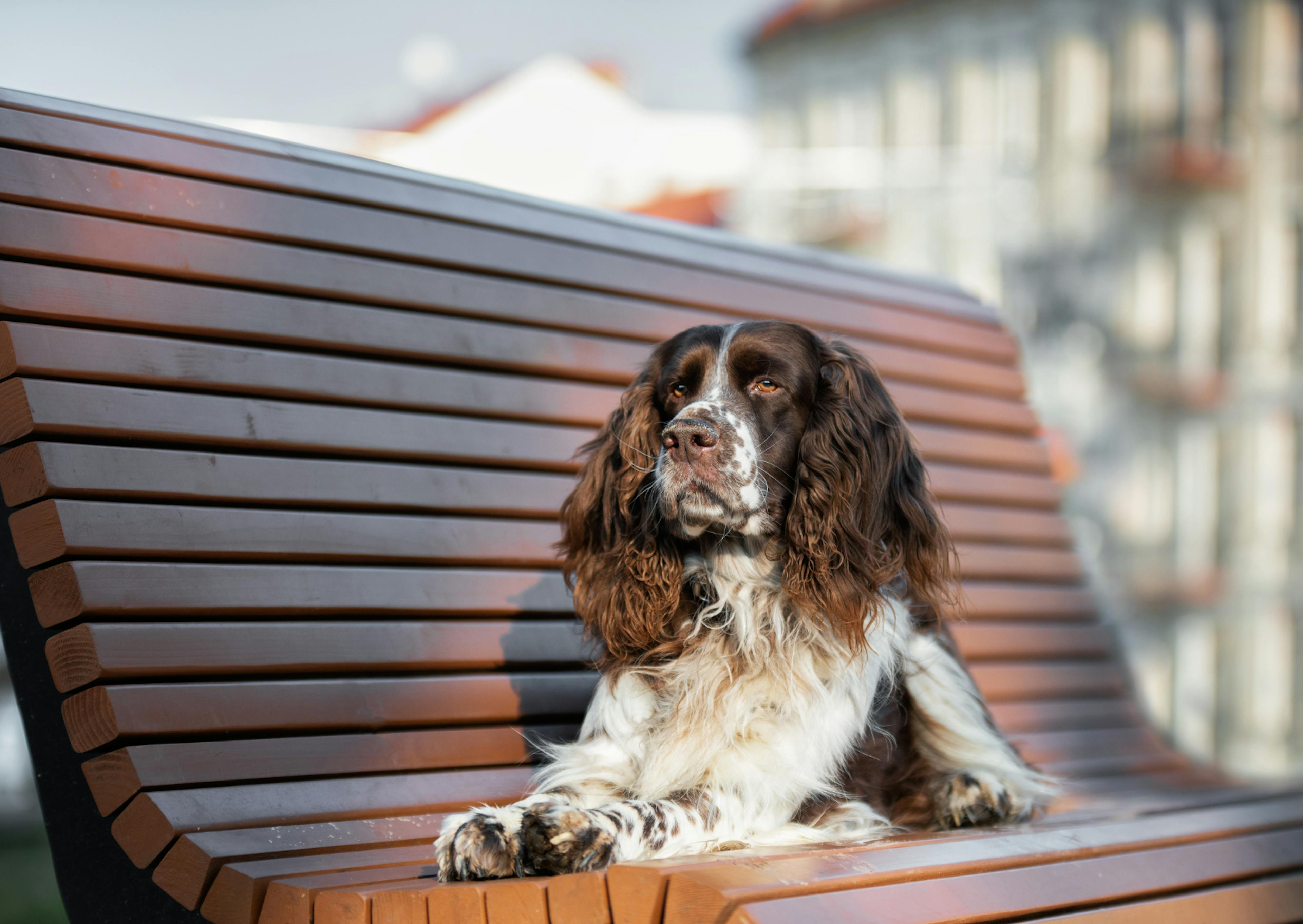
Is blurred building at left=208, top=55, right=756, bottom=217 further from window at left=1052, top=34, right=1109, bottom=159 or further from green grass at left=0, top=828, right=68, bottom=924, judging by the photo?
green grass at left=0, top=828, right=68, bottom=924

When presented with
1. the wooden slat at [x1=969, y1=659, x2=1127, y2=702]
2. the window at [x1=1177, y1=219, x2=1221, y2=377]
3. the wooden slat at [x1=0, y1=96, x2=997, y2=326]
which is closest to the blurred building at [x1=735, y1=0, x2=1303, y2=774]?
the window at [x1=1177, y1=219, x2=1221, y2=377]

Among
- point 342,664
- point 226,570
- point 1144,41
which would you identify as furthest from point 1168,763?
point 1144,41

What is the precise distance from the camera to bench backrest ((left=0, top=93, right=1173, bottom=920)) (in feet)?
8.09

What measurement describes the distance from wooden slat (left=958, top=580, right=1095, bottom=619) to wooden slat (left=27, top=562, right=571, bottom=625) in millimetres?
1497

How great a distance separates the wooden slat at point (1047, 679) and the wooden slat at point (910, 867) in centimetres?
123

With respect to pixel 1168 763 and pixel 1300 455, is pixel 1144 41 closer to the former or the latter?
pixel 1300 455

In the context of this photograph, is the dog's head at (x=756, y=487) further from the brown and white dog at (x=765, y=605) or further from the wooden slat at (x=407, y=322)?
the wooden slat at (x=407, y=322)

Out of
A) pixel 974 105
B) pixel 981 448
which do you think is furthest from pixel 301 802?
pixel 974 105

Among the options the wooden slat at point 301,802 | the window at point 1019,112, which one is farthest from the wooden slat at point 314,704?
the window at point 1019,112

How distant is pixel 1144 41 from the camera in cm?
2120

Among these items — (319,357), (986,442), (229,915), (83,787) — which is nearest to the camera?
(229,915)

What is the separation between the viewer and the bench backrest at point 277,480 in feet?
8.09

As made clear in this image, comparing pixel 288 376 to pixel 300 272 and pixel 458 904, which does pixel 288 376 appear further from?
pixel 458 904

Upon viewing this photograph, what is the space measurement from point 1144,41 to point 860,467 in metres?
21.0
